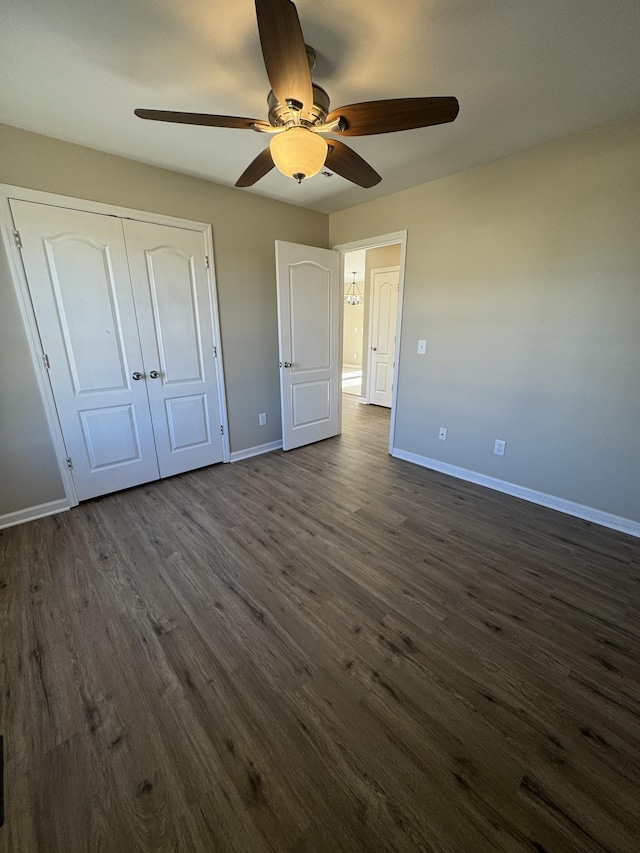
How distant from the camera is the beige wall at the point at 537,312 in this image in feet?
6.81

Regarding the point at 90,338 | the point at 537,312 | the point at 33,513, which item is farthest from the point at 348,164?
the point at 33,513

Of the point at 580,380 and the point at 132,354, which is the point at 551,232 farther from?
the point at 132,354

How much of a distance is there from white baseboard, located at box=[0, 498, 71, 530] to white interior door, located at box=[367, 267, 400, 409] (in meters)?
4.34

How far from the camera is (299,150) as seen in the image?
4.44 feet

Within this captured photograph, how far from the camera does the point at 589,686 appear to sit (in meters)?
1.30

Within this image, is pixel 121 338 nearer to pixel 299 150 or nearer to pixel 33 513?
pixel 33 513

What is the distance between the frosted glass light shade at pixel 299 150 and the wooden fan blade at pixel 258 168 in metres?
0.36

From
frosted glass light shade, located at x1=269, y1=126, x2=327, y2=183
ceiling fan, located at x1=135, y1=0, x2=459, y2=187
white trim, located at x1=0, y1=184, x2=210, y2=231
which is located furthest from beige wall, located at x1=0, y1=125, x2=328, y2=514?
frosted glass light shade, located at x1=269, y1=126, x2=327, y2=183

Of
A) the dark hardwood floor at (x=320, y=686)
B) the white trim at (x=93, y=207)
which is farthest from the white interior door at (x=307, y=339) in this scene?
the dark hardwood floor at (x=320, y=686)

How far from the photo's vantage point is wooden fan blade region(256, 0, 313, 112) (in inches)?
37.9

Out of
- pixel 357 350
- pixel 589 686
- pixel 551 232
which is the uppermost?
pixel 551 232

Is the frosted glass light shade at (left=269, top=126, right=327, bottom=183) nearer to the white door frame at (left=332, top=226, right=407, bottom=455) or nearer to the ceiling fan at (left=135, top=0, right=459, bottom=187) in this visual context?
the ceiling fan at (left=135, top=0, right=459, bottom=187)

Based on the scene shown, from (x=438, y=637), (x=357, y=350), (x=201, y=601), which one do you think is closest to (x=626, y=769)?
(x=438, y=637)

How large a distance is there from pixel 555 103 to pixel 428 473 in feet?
8.60
